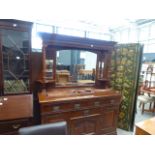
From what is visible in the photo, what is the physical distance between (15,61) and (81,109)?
1221 mm

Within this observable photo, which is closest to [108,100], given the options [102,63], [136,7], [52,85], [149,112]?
[102,63]

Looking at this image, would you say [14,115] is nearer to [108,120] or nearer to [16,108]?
[16,108]

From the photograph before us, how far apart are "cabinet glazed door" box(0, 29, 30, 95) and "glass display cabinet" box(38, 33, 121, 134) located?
0.25m

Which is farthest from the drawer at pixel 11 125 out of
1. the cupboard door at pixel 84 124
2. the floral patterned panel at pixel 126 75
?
the floral patterned panel at pixel 126 75

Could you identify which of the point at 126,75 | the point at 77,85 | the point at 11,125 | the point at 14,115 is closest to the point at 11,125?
the point at 11,125

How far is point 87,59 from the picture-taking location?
267cm

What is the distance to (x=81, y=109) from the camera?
2.18m

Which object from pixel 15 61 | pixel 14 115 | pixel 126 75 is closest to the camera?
pixel 14 115

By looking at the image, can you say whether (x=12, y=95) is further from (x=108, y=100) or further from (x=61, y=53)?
(x=108, y=100)

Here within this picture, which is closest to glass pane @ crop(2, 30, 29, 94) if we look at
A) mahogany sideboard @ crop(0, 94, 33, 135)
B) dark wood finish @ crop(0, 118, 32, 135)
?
mahogany sideboard @ crop(0, 94, 33, 135)

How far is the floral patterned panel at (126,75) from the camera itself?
8.47ft

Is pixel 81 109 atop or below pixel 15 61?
below

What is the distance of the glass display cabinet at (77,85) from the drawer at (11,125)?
0.28 metres
